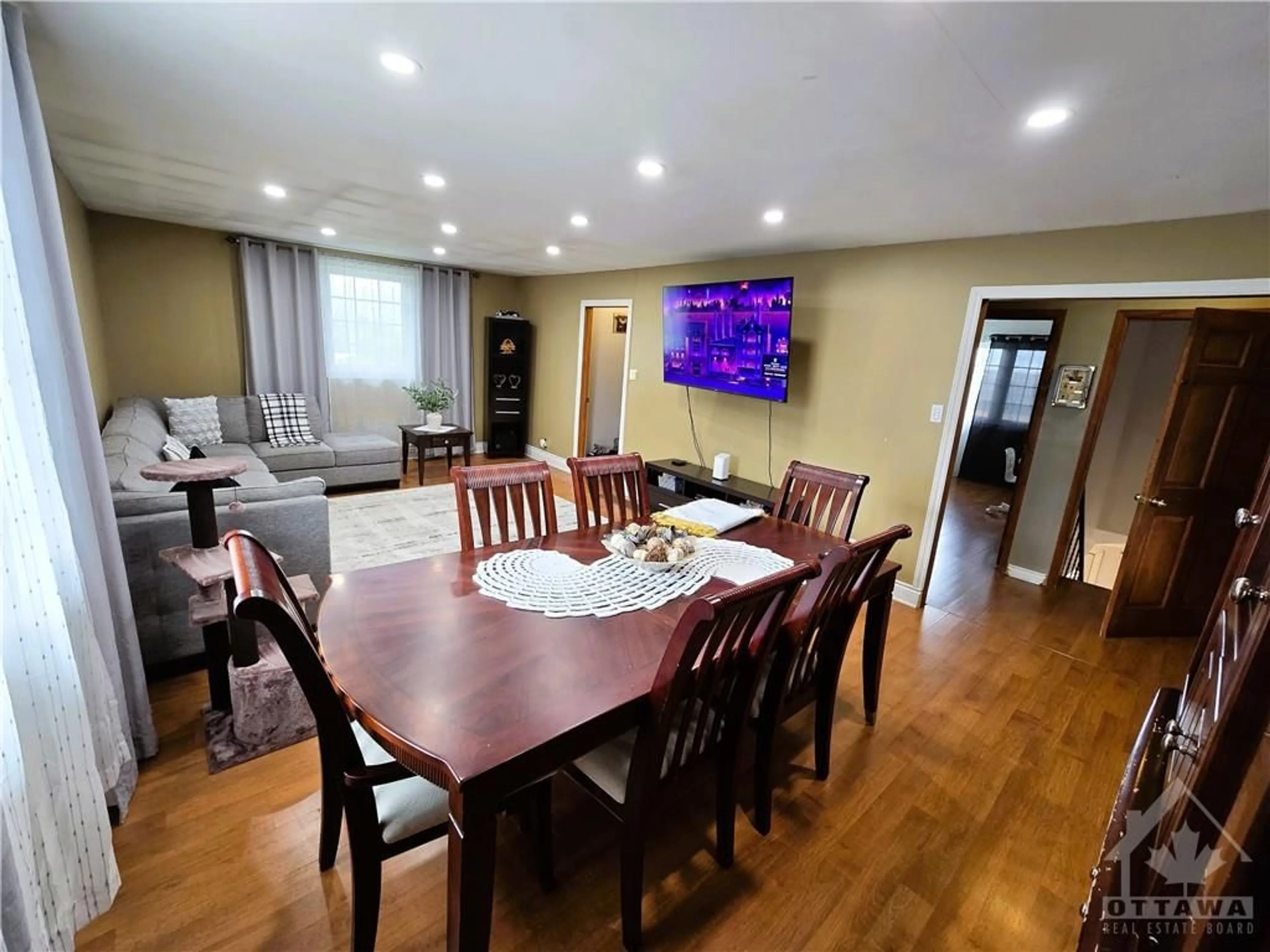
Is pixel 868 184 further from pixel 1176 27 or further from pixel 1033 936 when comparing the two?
pixel 1033 936

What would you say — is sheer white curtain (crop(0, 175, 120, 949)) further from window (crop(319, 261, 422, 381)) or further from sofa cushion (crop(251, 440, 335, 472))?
window (crop(319, 261, 422, 381))

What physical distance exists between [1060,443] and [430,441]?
17.8 feet

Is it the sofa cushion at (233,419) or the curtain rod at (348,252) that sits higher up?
the curtain rod at (348,252)

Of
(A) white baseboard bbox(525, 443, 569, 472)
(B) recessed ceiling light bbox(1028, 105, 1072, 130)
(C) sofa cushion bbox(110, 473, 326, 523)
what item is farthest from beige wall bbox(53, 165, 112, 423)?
(B) recessed ceiling light bbox(1028, 105, 1072, 130)

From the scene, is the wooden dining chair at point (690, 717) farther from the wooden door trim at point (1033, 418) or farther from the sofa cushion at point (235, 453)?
the sofa cushion at point (235, 453)

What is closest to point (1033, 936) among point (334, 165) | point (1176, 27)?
point (1176, 27)

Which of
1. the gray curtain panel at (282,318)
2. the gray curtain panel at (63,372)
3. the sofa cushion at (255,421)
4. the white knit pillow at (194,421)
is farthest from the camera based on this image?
the gray curtain panel at (282,318)

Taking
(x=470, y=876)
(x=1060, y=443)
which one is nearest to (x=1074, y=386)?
(x=1060, y=443)

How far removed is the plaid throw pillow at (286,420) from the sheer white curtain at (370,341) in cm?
62

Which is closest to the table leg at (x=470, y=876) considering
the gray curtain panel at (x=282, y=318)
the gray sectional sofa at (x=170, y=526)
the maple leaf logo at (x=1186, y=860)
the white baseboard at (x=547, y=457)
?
the maple leaf logo at (x=1186, y=860)

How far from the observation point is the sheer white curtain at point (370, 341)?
18.0 feet

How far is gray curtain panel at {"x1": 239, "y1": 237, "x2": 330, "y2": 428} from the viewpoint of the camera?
4949mm

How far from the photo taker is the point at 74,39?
158 centimetres

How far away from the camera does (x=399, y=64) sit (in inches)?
61.9
